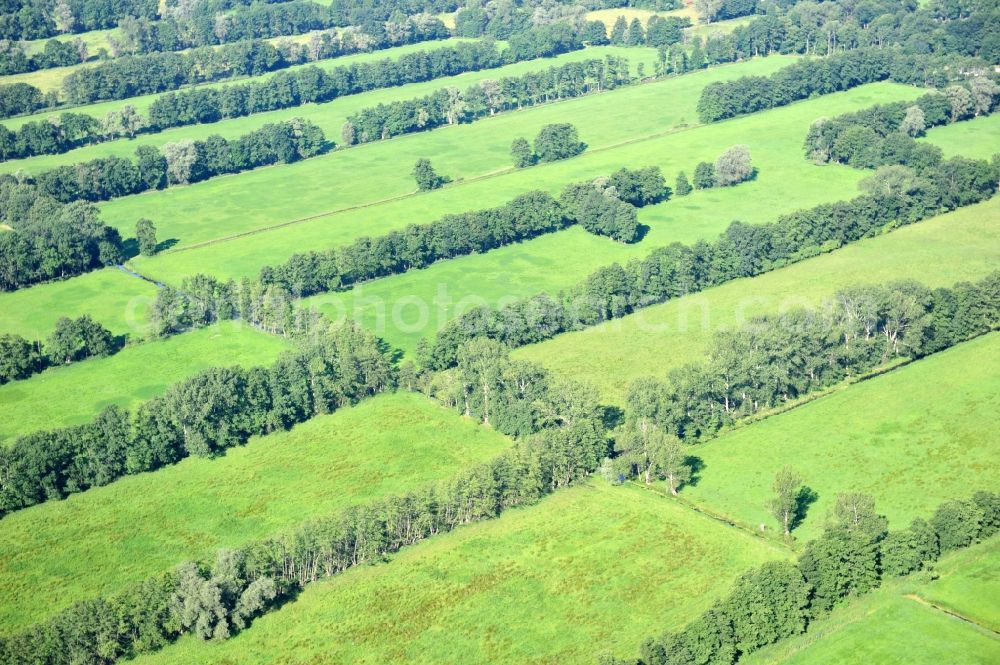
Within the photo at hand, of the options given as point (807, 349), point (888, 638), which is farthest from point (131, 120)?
point (888, 638)

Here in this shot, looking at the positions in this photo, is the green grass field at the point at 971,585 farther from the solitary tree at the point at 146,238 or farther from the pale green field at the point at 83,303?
the solitary tree at the point at 146,238

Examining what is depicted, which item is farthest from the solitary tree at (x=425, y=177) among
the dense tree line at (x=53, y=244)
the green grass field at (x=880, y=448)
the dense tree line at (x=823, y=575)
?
the dense tree line at (x=823, y=575)

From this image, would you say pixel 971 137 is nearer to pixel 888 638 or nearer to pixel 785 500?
pixel 785 500

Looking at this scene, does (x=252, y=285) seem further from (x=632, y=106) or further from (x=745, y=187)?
(x=632, y=106)

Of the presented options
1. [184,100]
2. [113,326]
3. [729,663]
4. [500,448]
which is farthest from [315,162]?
[729,663]

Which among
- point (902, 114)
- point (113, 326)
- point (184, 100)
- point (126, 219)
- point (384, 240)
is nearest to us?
point (113, 326)

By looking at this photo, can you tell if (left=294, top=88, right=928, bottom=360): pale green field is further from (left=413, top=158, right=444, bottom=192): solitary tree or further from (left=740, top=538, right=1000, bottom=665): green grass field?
(left=740, top=538, right=1000, bottom=665): green grass field
